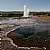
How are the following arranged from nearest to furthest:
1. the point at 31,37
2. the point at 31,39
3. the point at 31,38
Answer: the point at 31,39, the point at 31,38, the point at 31,37

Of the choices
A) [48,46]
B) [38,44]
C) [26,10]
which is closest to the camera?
[48,46]

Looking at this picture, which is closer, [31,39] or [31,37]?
[31,39]

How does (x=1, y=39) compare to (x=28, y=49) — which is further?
(x=1, y=39)

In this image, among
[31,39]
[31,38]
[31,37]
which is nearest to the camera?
[31,39]

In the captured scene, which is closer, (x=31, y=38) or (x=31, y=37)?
(x=31, y=38)

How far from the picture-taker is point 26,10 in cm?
3409

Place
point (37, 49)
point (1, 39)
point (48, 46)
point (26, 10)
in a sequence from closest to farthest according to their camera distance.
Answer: point (37, 49) < point (48, 46) < point (1, 39) < point (26, 10)

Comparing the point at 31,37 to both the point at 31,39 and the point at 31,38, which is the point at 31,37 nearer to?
the point at 31,38

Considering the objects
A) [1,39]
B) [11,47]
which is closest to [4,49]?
[11,47]

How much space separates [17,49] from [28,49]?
65 centimetres

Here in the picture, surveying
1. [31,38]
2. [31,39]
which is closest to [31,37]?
[31,38]

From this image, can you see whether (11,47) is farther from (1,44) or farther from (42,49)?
(42,49)

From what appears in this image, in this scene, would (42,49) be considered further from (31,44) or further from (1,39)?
(1,39)

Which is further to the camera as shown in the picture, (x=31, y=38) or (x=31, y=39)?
(x=31, y=38)
